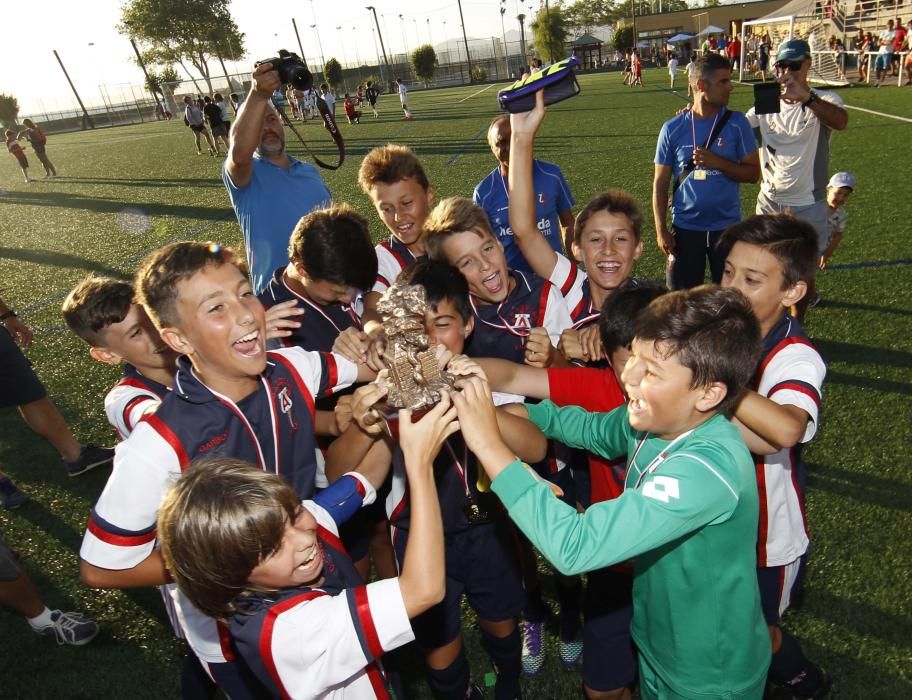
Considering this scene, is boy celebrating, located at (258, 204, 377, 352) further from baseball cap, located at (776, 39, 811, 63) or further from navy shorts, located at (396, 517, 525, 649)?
baseball cap, located at (776, 39, 811, 63)

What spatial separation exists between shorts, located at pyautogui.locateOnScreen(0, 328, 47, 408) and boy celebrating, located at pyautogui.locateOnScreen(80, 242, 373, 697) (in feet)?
9.98

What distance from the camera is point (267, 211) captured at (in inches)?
143

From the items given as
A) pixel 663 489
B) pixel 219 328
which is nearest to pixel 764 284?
pixel 663 489

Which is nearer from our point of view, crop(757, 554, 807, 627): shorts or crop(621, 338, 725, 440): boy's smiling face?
crop(621, 338, 725, 440): boy's smiling face

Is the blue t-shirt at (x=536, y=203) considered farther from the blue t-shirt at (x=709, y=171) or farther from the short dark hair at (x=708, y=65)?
the short dark hair at (x=708, y=65)

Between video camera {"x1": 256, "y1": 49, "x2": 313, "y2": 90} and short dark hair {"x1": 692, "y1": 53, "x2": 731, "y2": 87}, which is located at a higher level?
video camera {"x1": 256, "y1": 49, "x2": 313, "y2": 90}

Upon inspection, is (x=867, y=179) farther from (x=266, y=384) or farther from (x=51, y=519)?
(x=51, y=519)

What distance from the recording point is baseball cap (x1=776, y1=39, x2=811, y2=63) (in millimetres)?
4441

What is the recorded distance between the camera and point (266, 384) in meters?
1.96

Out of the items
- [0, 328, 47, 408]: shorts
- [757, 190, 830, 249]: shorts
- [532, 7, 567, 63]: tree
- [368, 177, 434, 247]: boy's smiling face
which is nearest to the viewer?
[368, 177, 434, 247]: boy's smiling face

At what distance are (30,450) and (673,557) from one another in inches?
214

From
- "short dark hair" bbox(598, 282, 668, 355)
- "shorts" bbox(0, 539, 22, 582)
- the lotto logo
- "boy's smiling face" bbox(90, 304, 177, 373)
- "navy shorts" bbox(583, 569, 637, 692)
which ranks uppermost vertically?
"boy's smiling face" bbox(90, 304, 177, 373)

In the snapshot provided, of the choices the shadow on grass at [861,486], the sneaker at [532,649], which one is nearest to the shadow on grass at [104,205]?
the sneaker at [532,649]

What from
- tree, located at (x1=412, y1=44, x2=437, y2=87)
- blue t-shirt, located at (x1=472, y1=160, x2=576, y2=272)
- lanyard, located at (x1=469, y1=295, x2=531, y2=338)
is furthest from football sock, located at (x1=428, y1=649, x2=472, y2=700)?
tree, located at (x1=412, y1=44, x2=437, y2=87)
